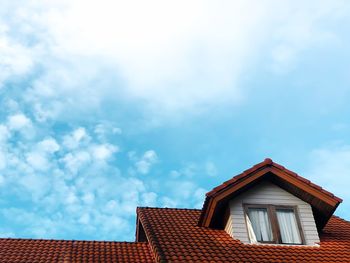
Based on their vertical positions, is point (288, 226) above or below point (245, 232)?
above

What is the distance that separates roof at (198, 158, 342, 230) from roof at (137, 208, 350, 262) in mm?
560

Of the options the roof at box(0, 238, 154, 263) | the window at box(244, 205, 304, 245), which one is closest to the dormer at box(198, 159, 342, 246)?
the window at box(244, 205, 304, 245)

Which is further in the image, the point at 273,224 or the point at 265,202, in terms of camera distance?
the point at 265,202

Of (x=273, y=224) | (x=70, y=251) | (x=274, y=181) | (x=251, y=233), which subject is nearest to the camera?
(x=70, y=251)

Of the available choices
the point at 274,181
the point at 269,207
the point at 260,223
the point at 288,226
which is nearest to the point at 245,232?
the point at 260,223

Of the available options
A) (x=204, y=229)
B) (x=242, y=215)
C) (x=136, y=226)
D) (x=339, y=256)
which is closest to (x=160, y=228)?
(x=204, y=229)

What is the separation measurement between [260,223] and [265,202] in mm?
788

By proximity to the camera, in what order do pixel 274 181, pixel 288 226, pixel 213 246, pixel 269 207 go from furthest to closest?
1. pixel 274 181
2. pixel 269 207
3. pixel 288 226
4. pixel 213 246

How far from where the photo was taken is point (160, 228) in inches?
560

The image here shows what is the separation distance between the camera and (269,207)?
47.8 feet

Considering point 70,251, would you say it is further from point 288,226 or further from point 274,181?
point 274,181

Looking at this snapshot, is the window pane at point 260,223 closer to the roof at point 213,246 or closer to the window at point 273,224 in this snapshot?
the window at point 273,224

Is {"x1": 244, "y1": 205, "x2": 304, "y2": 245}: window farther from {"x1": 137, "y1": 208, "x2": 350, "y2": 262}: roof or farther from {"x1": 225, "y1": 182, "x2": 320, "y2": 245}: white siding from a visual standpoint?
{"x1": 137, "y1": 208, "x2": 350, "y2": 262}: roof

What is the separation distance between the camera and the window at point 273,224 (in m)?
13.9
